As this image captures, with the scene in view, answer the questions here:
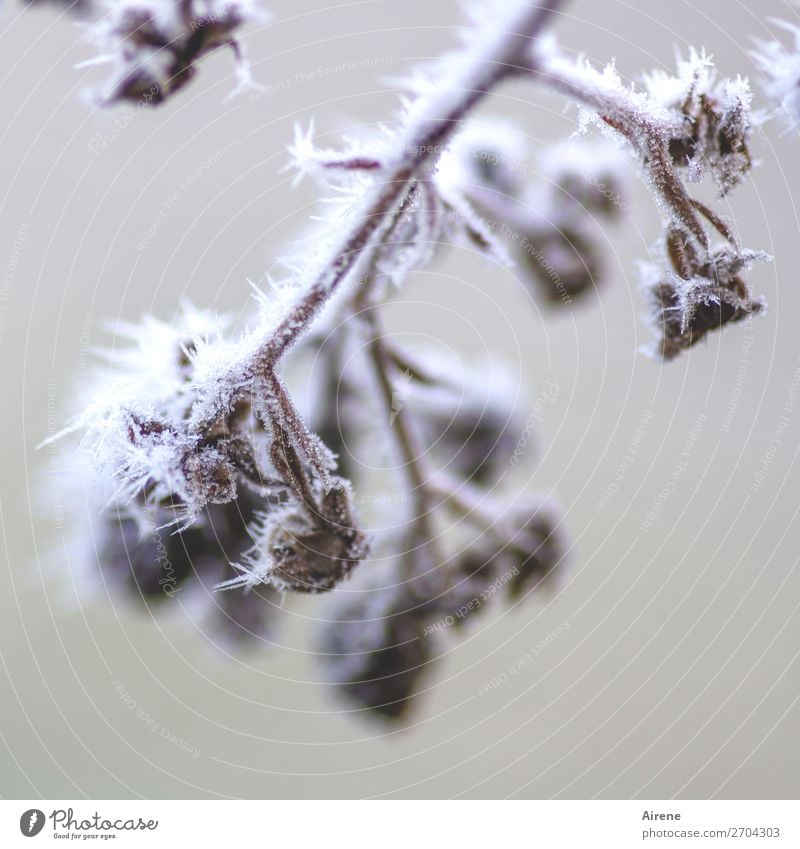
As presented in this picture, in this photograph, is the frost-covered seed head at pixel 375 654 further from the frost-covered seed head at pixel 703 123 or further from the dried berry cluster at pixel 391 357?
the frost-covered seed head at pixel 703 123

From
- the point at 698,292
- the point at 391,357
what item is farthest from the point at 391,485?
the point at 698,292

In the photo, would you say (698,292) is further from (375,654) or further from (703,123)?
(375,654)

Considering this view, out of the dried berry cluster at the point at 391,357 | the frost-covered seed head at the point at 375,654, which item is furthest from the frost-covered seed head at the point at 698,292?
the frost-covered seed head at the point at 375,654

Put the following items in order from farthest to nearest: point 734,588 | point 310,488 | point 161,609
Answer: point 734,588 < point 161,609 < point 310,488

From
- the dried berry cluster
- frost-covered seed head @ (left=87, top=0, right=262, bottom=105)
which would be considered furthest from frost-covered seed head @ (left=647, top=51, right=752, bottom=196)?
frost-covered seed head @ (left=87, top=0, right=262, bottom=105)

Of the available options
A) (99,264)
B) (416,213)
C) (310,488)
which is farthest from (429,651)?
(99,264)

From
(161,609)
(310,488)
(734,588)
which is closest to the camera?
(310,488)

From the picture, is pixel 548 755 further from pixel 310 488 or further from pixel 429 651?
pixel 310 488
